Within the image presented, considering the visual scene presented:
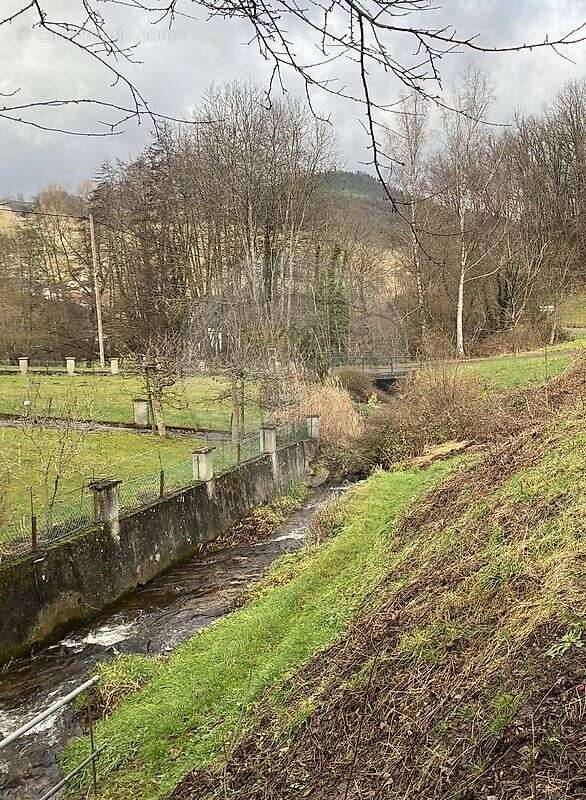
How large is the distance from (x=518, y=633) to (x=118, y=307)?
3883 centimetres

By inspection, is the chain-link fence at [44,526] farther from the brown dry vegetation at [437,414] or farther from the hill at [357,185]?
the brown dry vegetation at [437,414]

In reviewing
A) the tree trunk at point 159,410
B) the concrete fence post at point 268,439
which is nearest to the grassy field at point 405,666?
the concrete fence post at point 268,439

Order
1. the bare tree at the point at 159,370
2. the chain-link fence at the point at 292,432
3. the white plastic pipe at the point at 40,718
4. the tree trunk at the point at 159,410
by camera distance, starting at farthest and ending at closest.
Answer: the tree trunk at the point at 159,410 → the bare tree at the point at 159,370 → the chain-link fence at the point at 292,432 → the white plastic pipe at the point at 40,718

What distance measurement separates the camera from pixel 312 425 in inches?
943

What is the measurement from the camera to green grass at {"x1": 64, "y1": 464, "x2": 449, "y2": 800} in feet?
18.6

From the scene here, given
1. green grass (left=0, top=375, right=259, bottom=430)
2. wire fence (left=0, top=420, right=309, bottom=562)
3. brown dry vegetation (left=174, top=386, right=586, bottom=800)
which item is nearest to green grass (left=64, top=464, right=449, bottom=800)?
brown dry vegetation (left=174, top=386, right=586, bottom=800)

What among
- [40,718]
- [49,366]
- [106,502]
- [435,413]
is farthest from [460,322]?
[40,718]

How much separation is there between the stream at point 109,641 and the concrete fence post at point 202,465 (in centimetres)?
208

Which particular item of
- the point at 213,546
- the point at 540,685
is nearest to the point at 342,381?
the point at 213,546

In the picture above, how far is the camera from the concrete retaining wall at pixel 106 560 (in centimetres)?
1009

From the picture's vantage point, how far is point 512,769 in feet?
9.52

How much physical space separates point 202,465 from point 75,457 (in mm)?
3075

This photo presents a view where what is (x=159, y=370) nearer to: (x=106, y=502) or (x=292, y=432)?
(x=292, y=432)

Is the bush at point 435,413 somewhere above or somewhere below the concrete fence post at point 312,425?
above
